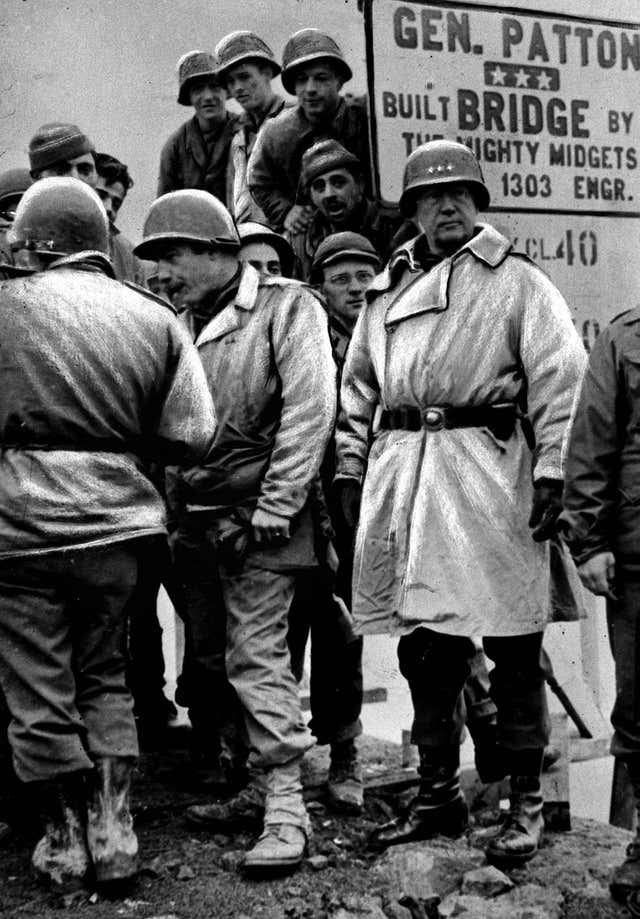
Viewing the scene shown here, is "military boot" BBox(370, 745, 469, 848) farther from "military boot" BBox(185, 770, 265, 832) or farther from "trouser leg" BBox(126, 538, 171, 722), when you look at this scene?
"trouser leg" BBox(126, 538, 171, 722)

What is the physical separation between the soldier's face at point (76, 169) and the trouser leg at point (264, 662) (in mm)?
2022

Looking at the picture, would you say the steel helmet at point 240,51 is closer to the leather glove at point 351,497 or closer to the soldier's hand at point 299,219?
the soldier's hand at point 299,219

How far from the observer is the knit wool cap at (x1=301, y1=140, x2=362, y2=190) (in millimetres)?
5656

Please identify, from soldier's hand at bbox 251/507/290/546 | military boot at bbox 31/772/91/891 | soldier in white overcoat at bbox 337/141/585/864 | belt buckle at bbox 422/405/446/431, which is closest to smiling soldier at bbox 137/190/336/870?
soldier's hand at bbox 251/507/290/546

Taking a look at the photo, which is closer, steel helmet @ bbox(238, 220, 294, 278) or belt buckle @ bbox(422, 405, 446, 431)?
belt buckle @ bbox(422, 405, 446, 431)

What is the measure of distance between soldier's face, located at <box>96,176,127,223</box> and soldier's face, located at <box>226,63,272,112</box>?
938mm

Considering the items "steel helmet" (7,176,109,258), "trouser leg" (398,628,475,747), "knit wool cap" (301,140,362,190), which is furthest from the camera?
"knit wool cap" (301,140,362,190)

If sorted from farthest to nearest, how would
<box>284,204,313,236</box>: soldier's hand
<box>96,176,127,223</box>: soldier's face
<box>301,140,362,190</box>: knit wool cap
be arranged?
1. <box>284,204,313,236</box>: soldier's hand
2. <box>301,140,362,190</box>: knit wool cap
3. <box>96,176,127,223</box>: soldier's face

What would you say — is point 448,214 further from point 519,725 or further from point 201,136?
point 201,136

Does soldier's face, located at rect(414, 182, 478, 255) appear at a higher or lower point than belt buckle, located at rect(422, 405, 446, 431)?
higher

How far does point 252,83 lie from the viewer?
6.38 metres

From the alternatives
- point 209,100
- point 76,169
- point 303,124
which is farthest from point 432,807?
point 209,100

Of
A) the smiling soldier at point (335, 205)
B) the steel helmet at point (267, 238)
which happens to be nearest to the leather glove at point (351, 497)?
the steel helmet at point (267, 238)

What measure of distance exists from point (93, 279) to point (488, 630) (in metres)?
1.65
